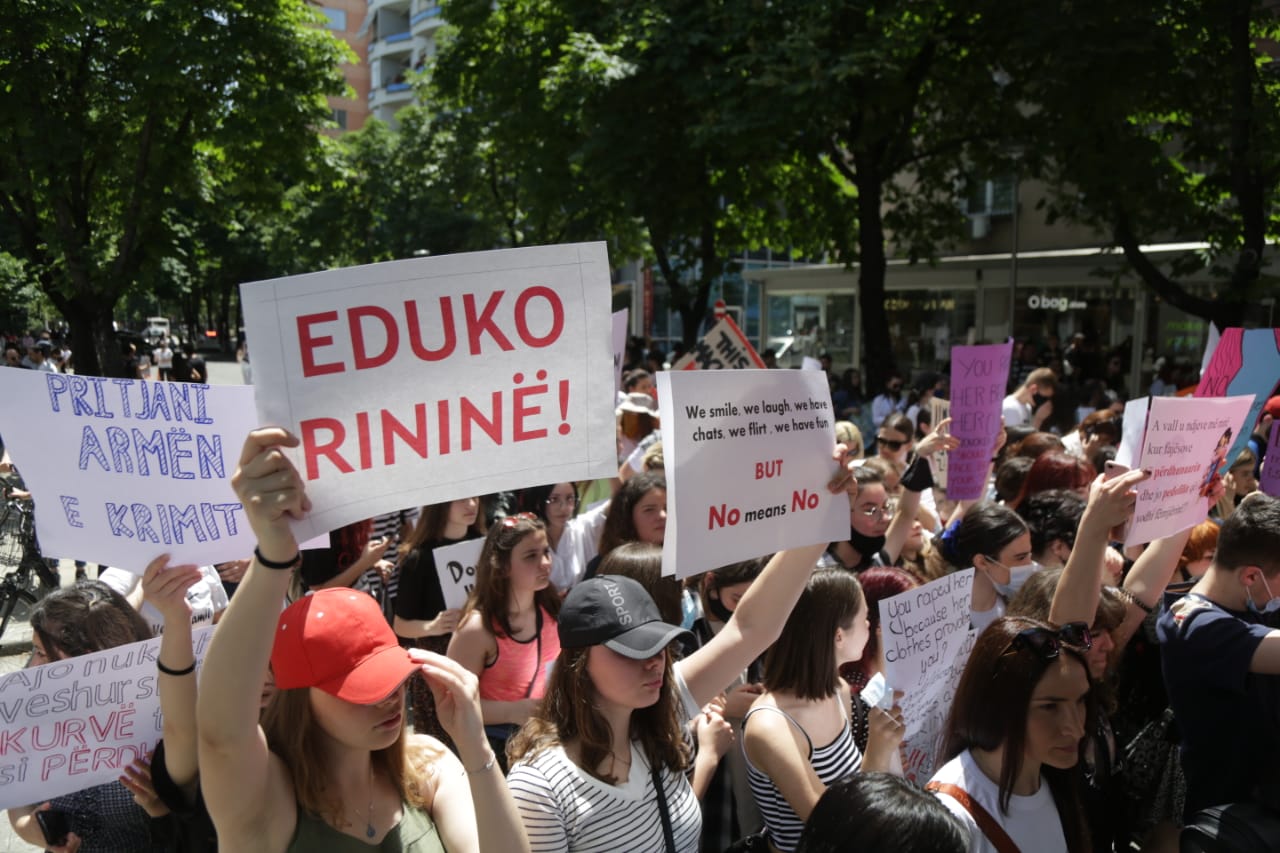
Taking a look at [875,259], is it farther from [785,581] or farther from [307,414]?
[307,414]

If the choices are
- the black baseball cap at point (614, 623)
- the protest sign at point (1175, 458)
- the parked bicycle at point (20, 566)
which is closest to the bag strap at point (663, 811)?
the black baseball cap at point (614, 623)

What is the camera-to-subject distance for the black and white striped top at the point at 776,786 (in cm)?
297

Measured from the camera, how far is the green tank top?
2193 mm

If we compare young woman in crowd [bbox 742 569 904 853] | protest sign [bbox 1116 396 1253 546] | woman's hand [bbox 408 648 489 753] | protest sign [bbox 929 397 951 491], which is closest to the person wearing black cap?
young woman in crowd [bbox 742 569 904 853]

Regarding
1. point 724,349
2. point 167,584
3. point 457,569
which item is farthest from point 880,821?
point 724,349

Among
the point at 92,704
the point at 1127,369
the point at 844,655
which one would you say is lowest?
the point at 1127,369

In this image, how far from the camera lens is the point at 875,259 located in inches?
658

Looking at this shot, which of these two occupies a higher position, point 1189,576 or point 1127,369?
point 1189,576

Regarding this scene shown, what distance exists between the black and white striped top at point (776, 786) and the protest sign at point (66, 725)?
1.52 m

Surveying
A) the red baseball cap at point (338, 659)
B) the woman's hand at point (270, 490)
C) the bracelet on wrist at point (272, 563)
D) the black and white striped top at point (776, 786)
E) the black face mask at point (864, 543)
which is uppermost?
the woman's hand at point (270, 490)

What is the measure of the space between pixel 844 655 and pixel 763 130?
11.4 meters

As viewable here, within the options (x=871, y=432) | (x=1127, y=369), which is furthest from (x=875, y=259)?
(x=1127, y=369)

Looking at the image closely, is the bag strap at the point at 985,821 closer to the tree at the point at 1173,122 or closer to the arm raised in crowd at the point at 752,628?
the arm raised in crowd at the point at 752,628

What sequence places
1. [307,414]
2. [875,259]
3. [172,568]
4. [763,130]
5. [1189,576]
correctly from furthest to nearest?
[875,259] → [763,130] → [1189,576] → [172,568] → [307,414]
